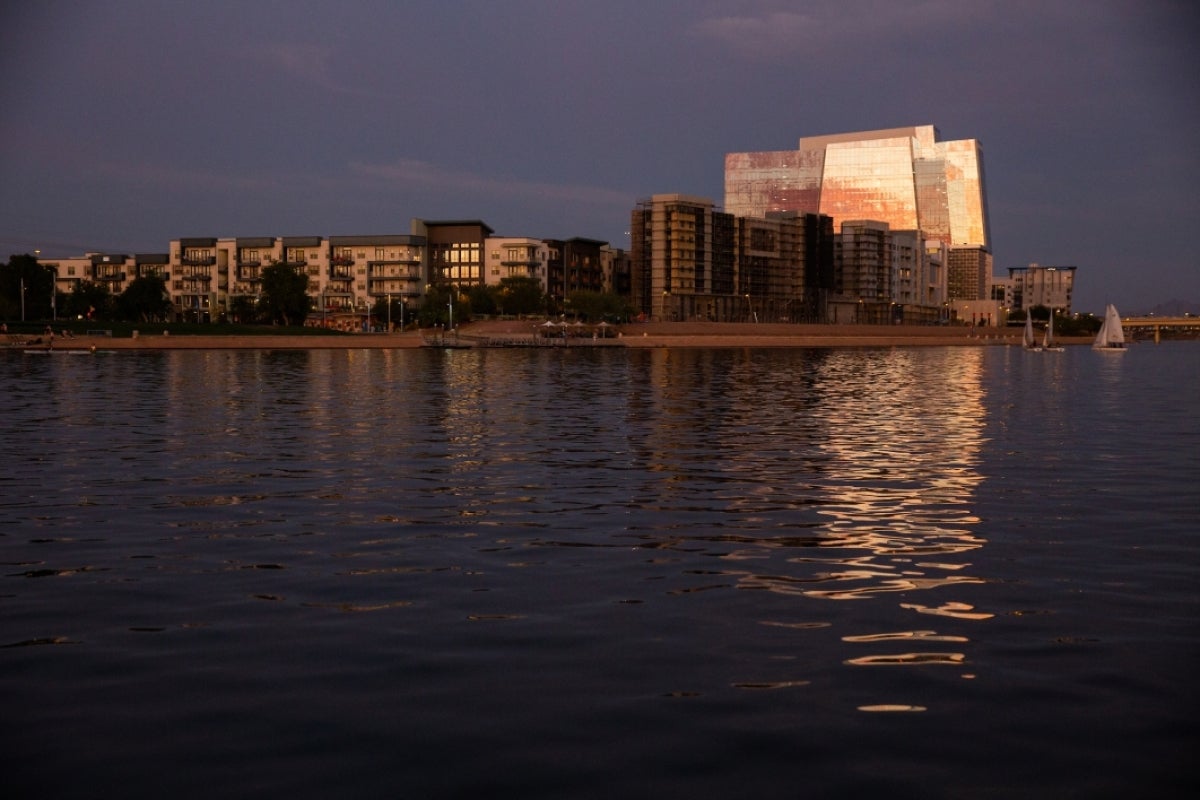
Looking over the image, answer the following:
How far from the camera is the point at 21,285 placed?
182m

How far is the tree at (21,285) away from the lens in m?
187

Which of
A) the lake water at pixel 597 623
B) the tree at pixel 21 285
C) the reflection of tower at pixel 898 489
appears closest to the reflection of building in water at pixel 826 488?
the reflection of tower at pixel 898 489

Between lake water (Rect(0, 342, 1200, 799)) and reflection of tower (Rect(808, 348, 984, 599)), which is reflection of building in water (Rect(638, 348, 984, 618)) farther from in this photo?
lake water (Rect(0, 342, 1200, 799))

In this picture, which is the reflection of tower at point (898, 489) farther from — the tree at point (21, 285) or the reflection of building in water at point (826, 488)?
the tree at point (21, 285)

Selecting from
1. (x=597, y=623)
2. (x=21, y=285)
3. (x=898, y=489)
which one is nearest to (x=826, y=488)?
(x=898, y=489)

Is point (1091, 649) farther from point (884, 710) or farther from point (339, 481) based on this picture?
point (339, 481)

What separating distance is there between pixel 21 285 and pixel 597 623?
192625 mm

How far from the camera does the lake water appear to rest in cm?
1026

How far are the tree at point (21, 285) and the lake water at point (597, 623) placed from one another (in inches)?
6789

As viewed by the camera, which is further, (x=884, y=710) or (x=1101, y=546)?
(x=1101, y=546)

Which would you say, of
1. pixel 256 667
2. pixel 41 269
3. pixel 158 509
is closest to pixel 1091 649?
pixel 256 667

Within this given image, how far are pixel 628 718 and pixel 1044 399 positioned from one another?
5938 cm

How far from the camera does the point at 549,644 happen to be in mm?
13812

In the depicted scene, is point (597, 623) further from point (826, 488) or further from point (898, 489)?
point (898, 489)
